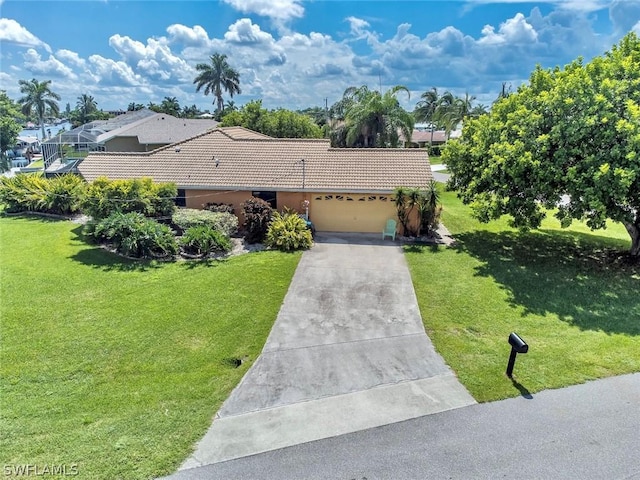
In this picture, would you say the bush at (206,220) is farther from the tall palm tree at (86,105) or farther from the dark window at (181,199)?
the tall palm tree at (86,105)

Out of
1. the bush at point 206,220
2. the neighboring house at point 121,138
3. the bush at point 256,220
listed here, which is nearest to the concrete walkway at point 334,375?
the bush at point 256,220

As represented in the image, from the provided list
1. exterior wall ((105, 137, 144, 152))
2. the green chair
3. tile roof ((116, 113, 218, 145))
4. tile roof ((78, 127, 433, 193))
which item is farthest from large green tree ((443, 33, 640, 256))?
exterior wall ((105, 137, 144, 152))

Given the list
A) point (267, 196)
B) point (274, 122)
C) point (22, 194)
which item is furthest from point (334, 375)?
point (274, 122)

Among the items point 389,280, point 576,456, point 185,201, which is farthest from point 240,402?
point 185,201

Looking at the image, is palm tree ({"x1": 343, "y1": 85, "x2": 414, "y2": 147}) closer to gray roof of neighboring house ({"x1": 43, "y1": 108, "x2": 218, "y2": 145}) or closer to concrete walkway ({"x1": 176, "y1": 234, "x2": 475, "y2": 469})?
gray roof of neighboring house ({"x1": 43, "y1": 108, "x2": 218, "y2": 145})

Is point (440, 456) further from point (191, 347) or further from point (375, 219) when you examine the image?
point (375, 219)

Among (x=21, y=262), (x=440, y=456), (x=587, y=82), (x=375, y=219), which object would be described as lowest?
(x=440, y=456)
